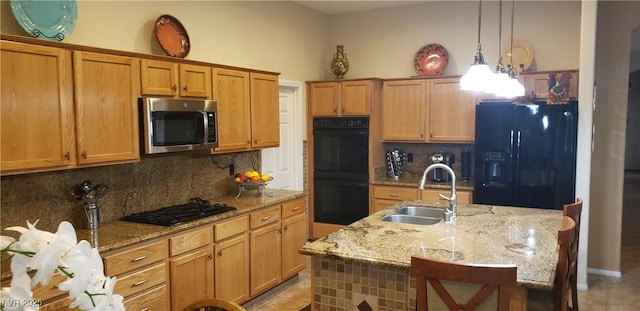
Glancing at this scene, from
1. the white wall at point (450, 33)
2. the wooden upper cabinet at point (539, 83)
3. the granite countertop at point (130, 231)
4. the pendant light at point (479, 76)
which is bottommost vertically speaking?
the granite countertop at point (130, 231)

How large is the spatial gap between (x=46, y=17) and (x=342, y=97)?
3.32 metres

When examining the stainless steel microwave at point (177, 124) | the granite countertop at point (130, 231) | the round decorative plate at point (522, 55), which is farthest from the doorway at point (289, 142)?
the round decorative plate at point (522, 55)

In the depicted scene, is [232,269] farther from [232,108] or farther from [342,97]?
[342,97]

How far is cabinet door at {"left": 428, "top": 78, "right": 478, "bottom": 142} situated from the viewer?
5.02 metres

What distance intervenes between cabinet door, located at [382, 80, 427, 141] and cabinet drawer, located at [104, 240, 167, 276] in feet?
10.5

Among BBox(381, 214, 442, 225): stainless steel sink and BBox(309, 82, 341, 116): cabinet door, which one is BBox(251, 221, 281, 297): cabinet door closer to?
BBox(381, 214, 442, 225): stainless steel sink

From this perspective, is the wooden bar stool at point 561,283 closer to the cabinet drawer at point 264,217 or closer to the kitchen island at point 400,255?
the kitchen island at point 400,255

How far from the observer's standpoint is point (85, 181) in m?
3.08

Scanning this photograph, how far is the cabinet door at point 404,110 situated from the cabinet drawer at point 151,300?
10.7 feet

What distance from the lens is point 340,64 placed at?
5.71 m

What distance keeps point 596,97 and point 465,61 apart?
1.41 meters

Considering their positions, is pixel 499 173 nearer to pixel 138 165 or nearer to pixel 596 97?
pixel 596 97

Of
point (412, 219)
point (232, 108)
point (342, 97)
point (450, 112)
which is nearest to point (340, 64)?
point (342, 97)

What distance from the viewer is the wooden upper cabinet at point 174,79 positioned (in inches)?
125
